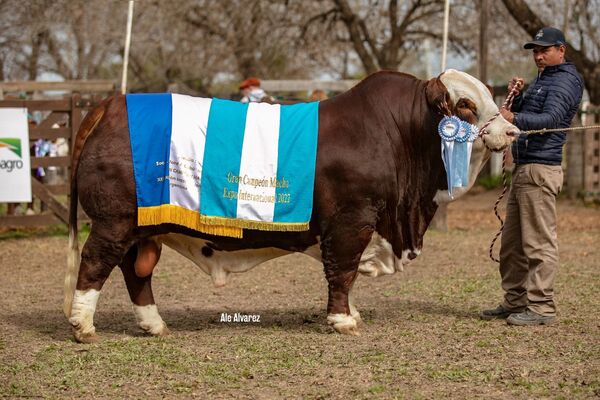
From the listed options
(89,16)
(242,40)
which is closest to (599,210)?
(242,40)

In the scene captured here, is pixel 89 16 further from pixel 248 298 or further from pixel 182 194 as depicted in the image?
pixel 182 194

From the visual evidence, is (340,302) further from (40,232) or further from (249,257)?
(40,232)

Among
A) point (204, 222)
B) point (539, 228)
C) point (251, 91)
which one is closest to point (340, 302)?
point (204, 222)

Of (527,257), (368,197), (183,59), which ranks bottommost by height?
(527,257)

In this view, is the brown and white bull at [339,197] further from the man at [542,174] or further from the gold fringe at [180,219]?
the man at [542,174]

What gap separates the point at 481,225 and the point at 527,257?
7.42 m

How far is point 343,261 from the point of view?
6.52 m

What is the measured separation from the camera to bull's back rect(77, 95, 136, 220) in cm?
625

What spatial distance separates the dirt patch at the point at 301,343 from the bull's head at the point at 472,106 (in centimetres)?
122

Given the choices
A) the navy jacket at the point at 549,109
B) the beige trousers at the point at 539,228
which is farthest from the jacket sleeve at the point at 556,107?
the beige trousers at the point at 539,228

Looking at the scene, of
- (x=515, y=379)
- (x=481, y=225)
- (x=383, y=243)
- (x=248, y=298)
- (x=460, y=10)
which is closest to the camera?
(x=515, y=379)

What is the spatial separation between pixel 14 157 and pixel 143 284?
626 cm

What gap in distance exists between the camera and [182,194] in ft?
20.6

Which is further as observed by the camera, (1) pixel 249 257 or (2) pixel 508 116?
(1) pixel 249 257
